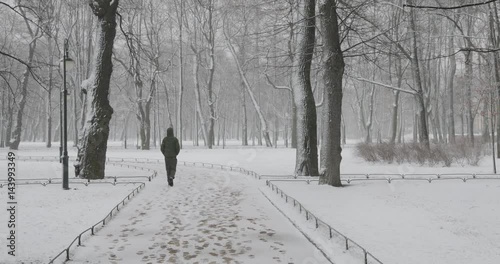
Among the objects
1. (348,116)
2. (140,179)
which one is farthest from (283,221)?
(348,116)

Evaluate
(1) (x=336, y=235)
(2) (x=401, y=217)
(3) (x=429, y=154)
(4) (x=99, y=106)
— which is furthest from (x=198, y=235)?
(3) (x=429, y=154)

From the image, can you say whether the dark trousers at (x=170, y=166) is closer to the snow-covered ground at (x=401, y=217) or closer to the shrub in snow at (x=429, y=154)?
the snow-covered ground at (x=401, y=217)

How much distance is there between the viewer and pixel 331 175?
37.9 ft

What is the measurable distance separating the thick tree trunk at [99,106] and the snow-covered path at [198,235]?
477cm

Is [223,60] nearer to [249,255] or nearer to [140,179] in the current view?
[140,179]

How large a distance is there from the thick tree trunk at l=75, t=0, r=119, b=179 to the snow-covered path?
477 centimetres

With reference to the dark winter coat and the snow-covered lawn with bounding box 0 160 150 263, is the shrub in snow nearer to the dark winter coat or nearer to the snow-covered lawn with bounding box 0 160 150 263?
the dark winter coat

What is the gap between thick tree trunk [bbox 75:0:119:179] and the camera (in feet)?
46.2

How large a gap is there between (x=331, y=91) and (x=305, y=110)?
9.04 feet

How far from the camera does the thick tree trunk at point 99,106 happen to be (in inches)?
554

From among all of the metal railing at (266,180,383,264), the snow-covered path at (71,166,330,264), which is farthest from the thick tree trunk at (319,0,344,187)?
the snow-covered path at (71,166,330,264)

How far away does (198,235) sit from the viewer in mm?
6492

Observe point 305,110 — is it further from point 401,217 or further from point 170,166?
point 401,217

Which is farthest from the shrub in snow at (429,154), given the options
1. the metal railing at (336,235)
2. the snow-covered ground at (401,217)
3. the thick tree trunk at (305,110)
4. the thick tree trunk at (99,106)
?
the thick tree trunk at (99,106)
